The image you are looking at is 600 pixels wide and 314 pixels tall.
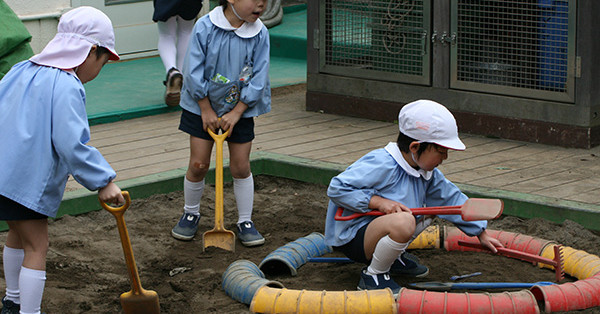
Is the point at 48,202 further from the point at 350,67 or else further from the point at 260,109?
the point at 350,67

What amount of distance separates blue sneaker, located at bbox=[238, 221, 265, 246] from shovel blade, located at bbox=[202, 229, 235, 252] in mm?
115

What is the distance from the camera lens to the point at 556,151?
610 cm

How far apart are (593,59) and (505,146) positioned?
2.61 ft

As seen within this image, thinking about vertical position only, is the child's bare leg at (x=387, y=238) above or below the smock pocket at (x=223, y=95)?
below

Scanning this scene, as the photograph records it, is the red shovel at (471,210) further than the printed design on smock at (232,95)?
No

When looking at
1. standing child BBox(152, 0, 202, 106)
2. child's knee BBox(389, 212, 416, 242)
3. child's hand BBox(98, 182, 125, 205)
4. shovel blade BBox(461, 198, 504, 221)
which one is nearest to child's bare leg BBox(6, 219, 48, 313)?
child's hand BBox(98, 182, 125, 205)

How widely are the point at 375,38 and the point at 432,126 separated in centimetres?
333

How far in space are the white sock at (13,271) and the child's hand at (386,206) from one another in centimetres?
143

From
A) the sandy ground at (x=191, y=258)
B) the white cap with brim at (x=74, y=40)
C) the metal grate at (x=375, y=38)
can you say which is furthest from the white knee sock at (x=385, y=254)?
the metal grate at (x=375, y=38)

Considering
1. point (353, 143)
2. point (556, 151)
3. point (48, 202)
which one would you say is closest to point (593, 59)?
point (556, 151)

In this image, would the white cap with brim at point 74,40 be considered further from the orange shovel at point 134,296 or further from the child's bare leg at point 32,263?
the orange shovel at point 134,296

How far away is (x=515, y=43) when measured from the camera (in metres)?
6.32

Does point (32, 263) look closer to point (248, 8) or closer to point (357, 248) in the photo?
point (357, 248)

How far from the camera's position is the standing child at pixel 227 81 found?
4672 millimetres
